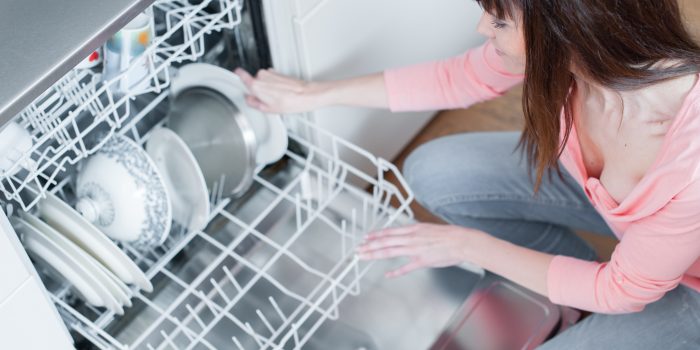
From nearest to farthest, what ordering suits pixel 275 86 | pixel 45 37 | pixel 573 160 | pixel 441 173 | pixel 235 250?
1. pixel 45 37
2. pixel 573 160
3. pixel 275 86
4. pixel 235 250
5. pixel 441 173

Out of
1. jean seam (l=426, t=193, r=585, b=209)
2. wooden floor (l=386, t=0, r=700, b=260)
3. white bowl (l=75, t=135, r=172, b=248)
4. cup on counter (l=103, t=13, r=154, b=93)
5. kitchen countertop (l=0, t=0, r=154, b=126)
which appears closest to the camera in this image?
kitchen countertop (l=0, t=0, r=154, b=126)

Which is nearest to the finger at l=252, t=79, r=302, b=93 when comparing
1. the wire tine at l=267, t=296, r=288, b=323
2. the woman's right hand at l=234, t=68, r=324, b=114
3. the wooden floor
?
the woman's right hand at l=234, t=68, r=324, b=114

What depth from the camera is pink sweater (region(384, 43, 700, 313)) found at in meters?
1.05

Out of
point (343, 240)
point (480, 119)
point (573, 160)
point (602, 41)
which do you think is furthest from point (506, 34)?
point (480, 119)

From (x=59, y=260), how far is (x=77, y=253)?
0.02 meters

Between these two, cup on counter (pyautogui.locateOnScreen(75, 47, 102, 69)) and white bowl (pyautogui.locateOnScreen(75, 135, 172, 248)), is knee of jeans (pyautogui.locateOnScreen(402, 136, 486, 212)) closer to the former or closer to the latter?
white bowl (pyautogui.locateOnScreen(75, 135, 172, 248))

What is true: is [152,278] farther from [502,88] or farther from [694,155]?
[694,155]

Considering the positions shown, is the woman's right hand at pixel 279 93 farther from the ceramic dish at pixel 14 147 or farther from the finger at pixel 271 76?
the ceramic dish at pixel 14 147

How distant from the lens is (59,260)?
1.14m

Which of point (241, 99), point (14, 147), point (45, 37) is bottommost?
point (241, 99)

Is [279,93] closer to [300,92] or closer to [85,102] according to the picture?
[300,92]

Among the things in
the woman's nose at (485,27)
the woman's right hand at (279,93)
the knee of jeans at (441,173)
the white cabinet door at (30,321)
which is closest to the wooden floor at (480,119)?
the knee of jeans at (441,173)

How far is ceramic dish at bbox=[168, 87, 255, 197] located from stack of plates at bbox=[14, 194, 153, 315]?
245mm

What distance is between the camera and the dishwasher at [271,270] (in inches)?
49.9
